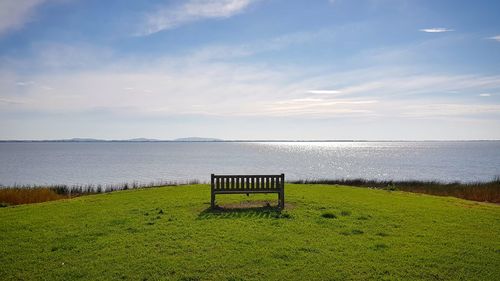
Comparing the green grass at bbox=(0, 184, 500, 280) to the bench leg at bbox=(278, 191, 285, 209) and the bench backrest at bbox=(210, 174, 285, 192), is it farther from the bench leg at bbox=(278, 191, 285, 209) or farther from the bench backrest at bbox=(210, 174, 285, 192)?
the bench backrest at bbox=(210, 174, 285, 192)

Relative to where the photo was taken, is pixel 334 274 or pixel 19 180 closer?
pixel 334 274

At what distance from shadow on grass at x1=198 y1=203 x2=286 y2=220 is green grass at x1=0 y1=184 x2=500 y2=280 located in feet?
0.12

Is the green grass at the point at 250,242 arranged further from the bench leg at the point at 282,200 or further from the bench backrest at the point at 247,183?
the bench backrest at the point at 247,183

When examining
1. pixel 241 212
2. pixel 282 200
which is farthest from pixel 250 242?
pixel 282 200

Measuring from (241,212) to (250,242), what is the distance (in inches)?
156

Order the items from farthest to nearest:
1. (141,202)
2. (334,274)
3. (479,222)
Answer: (141,202)
(479,222)
(334,274)

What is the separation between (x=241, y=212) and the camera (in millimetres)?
13422

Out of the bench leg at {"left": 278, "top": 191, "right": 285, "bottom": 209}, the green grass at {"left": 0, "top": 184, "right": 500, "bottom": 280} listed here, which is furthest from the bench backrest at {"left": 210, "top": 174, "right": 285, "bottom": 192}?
the green grass at {"left": 0, "top": 184, "right": 500, "bottom": 280}

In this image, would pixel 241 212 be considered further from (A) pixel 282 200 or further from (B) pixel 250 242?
(B) pixel 250 242

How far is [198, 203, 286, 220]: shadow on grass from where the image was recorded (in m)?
12.7

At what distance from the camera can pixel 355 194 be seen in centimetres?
1886

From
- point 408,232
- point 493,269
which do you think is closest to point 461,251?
point 493,269

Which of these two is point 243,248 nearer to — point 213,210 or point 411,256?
point 411,256

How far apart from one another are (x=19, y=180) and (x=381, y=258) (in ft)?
186
